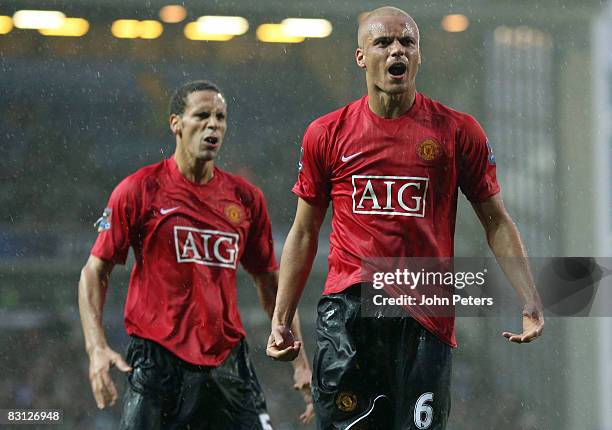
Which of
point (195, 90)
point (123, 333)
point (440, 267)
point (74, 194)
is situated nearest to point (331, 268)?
point (440, 267)

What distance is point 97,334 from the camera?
3.78 m

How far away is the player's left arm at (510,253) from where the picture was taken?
3.24 meters

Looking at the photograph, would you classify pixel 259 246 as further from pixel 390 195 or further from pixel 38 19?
pixel 38 19

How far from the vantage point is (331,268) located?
10.8 ft

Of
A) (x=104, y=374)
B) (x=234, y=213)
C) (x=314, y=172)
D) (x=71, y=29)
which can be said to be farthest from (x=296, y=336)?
(x=71, y=29)

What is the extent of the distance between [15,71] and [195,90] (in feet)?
5.60

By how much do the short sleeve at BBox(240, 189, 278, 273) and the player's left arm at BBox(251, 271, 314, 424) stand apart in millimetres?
27

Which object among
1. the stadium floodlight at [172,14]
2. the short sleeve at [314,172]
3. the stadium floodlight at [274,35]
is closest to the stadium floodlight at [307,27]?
the stadium floodlight at [274,35]

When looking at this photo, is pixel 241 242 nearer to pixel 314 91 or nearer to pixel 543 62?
pixel 314 91

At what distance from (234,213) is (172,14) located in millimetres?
1886

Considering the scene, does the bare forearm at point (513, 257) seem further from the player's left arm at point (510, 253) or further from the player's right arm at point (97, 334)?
the player's right arm at point (97, 334)

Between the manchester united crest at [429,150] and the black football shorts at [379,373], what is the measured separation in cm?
40

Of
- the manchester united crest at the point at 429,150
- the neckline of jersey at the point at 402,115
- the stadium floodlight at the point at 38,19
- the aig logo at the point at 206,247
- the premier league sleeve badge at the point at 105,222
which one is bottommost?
the aig logo at the point at 206,247

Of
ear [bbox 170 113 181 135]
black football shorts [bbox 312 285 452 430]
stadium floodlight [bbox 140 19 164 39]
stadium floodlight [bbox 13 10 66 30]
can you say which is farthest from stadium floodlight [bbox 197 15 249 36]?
black football shorts [bbox 312 285 452 430]
